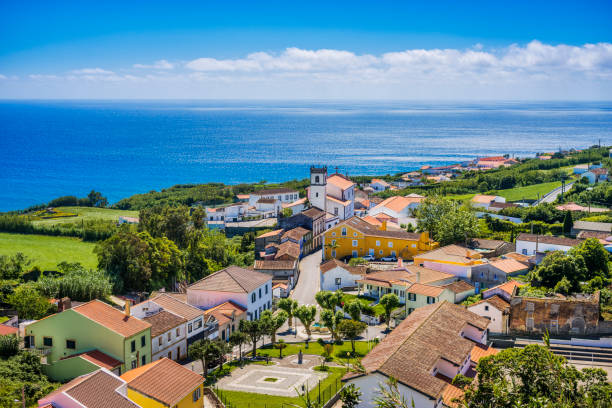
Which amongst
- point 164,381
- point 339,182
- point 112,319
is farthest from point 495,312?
point 339,182

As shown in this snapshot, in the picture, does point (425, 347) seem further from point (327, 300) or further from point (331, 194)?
point (331, 194)

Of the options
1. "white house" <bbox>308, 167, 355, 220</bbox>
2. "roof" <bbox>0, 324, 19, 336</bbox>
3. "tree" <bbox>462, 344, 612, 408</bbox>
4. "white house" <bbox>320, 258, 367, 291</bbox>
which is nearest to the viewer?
"tree" <bbox>462, 344, 612, 408</bbox>

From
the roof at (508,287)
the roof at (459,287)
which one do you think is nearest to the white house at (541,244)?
the roof at (459,287)

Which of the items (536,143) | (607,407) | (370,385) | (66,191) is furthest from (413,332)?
(536,143)

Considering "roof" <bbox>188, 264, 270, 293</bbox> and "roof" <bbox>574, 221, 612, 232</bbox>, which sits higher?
"roof" <bbox>574, 221, 612, 232</bbox>

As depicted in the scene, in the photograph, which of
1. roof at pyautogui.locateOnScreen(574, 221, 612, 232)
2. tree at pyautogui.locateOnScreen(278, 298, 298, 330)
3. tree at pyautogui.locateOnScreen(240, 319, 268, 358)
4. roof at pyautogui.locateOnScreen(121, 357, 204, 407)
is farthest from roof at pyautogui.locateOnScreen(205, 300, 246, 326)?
roof at pyautogui.locateOnScreen(574, 221, 612, 232)

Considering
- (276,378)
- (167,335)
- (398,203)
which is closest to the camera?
(276,378)

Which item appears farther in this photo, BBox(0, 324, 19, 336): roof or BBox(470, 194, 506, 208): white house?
BBox(470, 194, 506, 208): white house

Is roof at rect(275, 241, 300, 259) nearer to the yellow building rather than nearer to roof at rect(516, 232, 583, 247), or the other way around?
the yellow building
